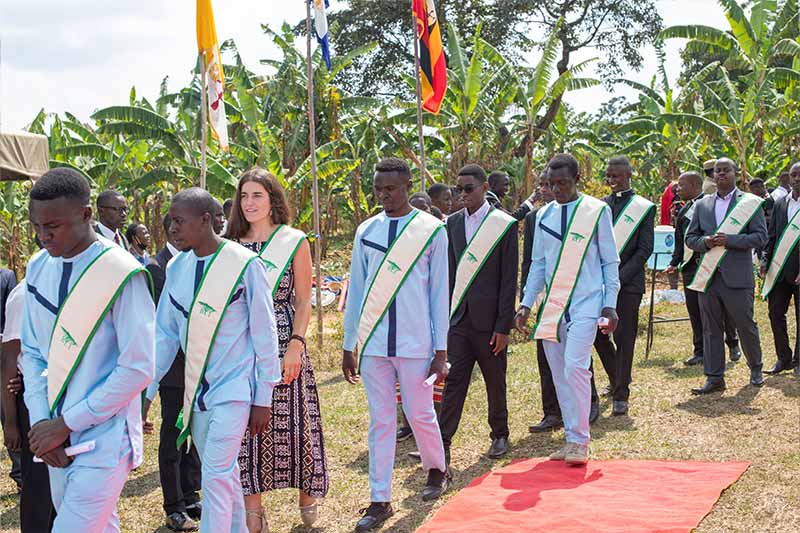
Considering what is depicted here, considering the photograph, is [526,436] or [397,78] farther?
[397,78]

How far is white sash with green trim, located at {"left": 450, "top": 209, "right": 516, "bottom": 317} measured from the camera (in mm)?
6758

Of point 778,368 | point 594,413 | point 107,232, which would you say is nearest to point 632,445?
point 594,413

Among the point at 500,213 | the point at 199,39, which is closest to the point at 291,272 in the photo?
the point at 500,213

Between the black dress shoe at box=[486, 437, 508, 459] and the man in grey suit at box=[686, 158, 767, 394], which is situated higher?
the man in grey suit at box=[686, 158, 767, 394]

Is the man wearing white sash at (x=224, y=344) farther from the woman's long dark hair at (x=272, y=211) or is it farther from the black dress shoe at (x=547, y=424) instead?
the black dress shoe at (x=547, y=424)

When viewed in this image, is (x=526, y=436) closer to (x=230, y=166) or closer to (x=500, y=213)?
(x=500, y=213)

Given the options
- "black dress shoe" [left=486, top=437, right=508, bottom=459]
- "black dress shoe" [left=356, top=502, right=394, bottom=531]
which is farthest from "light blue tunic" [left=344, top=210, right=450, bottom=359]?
"black dress shoe" [left=486, top=437, right=508, bottom=459]

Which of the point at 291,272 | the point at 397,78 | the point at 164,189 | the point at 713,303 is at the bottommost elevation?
the point at 713,303

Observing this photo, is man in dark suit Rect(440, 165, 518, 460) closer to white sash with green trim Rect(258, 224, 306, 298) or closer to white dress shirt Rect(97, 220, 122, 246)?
white sash with green trim Rect(258, 224, 306, 298)

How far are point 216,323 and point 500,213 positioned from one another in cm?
305

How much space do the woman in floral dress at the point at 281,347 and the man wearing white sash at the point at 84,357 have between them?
1562 mm

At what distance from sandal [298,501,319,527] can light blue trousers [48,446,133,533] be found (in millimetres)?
2167

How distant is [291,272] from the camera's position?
17.1 ft

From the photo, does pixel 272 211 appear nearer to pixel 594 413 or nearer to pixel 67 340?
pixel 67 340
